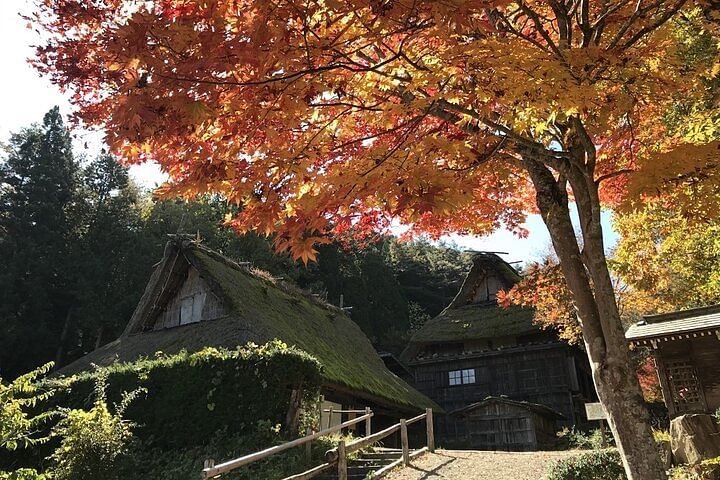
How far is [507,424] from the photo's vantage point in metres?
17.8

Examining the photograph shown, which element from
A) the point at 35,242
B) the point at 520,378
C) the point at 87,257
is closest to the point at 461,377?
the point at 520,378

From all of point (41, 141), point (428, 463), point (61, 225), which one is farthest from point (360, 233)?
point (41, 141)

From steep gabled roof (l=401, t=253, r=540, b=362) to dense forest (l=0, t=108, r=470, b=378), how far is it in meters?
Answer: 9.44

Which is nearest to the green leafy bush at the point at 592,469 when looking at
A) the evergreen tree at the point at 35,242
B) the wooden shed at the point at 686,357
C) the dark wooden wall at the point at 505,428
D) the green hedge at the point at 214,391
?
the wooden shed at the point at 686,357

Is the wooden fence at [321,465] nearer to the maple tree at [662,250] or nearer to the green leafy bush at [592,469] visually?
the green leafy bush at [592,469]

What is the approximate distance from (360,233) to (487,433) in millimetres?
13796

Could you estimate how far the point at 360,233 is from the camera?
721cm

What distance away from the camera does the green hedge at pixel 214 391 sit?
10549 millimetres

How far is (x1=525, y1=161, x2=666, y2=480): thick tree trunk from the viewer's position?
14.1 feet

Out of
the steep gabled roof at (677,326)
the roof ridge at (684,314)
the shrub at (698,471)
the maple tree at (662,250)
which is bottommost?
the shrub at (698,471)

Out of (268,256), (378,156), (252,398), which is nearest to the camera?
(378,156)

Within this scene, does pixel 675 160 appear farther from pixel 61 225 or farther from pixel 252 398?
pixel 61 225

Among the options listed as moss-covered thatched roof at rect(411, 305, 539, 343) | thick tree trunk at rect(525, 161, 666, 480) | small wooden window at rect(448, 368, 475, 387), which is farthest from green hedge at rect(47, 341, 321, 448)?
small wooden window at rect(448, 368, 475, 387)

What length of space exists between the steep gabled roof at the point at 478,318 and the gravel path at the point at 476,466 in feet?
33.3
